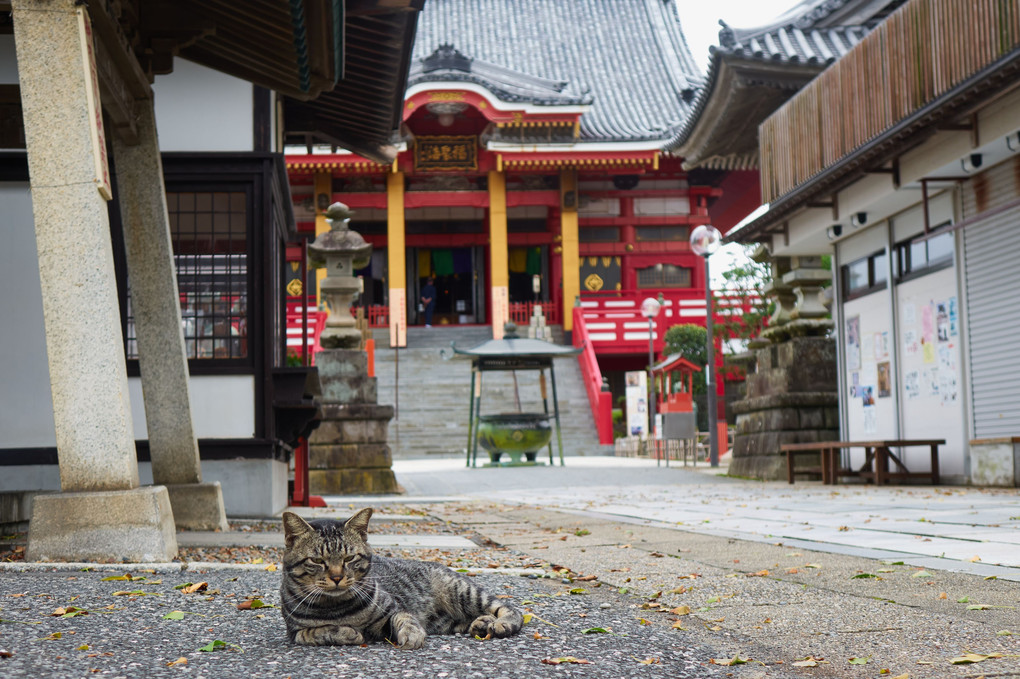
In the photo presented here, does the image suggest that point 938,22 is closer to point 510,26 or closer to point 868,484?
point 868,484

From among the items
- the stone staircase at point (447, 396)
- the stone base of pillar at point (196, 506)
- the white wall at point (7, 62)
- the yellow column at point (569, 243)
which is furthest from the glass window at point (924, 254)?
the yellow column at point (569, 243)

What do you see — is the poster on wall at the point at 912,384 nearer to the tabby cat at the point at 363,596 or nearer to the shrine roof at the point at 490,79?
the tabby cat at the point at 363,596

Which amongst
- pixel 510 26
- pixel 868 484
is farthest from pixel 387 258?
pixel 868 484

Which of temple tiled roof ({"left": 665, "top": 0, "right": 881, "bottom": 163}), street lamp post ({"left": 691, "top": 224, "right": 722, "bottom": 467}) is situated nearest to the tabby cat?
temple tiled roof ({"left": 665, "top": 0, "right": 881, "bottom": 163})

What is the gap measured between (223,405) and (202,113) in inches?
104

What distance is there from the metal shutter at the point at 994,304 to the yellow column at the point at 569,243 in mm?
20975

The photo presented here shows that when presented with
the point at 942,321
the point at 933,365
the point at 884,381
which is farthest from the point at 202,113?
the point at 884,381

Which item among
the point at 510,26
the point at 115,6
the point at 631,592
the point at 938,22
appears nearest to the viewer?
the point at 631,592

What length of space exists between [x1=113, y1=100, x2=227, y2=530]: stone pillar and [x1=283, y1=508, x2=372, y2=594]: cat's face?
14.0ft

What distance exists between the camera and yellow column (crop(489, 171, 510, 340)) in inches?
1320

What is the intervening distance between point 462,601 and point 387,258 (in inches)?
1289

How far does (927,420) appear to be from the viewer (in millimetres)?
14023

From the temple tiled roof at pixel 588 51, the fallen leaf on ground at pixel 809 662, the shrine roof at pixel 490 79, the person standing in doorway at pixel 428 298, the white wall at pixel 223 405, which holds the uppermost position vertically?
the temple tiled roof at pixel 588 51

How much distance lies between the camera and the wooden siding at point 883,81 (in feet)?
36.9
